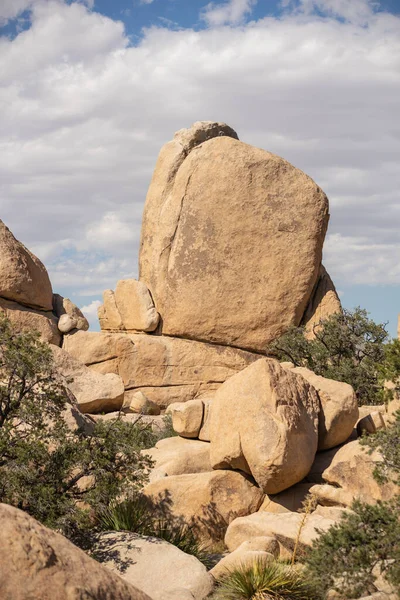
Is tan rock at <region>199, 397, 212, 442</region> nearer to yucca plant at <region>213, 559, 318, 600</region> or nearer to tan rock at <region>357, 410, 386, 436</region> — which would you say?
tan rock at <region>357, 410, 386, 436</region>

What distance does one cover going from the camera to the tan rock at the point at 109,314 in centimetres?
2900

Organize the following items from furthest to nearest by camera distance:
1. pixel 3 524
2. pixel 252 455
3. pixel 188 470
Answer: pixel 188 470
pixel 252 455
pixel 3 524

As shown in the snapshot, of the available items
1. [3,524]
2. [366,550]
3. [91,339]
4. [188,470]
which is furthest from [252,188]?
[3,524]

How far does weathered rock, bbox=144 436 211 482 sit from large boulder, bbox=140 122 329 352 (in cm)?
1079

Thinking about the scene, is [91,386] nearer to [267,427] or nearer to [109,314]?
[109,314]

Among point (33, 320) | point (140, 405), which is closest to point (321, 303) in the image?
point (140, 405)

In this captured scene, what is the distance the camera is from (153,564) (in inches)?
469

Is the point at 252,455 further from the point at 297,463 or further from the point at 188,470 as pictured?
the point at 188,470

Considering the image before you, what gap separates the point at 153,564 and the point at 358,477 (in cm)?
453

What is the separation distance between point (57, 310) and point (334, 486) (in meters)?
16.4

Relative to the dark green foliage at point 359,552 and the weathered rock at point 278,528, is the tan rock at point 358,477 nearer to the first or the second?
the weathered rock at point 278,528

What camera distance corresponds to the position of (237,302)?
1069 inches

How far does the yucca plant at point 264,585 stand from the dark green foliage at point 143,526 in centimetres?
226

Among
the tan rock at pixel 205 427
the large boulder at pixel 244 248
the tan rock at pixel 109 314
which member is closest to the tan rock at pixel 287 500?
the tan rock at pixel 205 427
